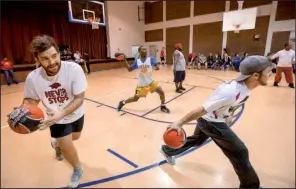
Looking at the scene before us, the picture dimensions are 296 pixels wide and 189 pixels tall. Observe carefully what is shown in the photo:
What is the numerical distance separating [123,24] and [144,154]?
1172cm

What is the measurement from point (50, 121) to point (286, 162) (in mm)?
2587

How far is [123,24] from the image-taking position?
40.4 ft

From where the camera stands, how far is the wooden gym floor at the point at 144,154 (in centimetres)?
183

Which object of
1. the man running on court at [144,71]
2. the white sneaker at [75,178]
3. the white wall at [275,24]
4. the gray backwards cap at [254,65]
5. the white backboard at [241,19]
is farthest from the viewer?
the white backboard at [241,19]

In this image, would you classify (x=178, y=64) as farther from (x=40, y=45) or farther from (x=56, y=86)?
(x=40, y=45)

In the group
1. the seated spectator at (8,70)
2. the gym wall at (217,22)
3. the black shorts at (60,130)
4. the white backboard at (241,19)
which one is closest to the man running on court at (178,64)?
the black shorts at (60,130)

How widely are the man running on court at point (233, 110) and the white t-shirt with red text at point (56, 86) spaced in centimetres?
88

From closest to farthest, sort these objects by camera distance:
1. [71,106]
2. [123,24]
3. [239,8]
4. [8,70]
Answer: [71,106]
[8,70]
[239,8]
[123,24]

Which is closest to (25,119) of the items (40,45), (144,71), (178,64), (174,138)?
(40,45)

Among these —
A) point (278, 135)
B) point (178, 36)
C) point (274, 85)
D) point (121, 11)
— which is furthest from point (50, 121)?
point (178, 36)

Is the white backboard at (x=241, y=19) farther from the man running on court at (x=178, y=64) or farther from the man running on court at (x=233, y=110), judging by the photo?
the man running on court at (x=233, y=110)

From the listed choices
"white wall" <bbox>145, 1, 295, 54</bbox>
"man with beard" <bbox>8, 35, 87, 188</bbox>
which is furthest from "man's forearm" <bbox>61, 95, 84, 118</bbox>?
"white wall" <bbox>145, 1, 295, 54</bbox>

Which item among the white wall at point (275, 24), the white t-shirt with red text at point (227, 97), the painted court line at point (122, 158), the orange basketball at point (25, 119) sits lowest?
the painted court line at point (122, 158)

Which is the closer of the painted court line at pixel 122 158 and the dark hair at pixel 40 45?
the dark hair at pixel 40 45
